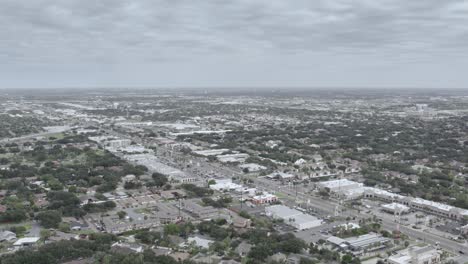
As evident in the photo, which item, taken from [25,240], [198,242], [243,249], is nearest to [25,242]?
[25,240]

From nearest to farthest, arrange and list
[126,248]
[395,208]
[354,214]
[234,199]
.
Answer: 1. [126,248]
2. [354,214]
3. [395,208]
4. [234,199]

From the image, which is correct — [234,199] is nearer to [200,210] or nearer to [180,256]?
[200,210]

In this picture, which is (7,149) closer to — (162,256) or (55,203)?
(55,203)

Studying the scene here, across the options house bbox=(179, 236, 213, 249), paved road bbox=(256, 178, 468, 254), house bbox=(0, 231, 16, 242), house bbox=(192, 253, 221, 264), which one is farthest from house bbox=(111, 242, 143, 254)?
paved road bbox=(256, 178, 468, 254)

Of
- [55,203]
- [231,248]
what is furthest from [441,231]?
[55,203]

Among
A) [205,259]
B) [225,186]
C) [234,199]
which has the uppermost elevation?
[225,186]

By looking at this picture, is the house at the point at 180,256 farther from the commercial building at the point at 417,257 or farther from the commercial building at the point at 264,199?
the commercial building at the point at 264,199

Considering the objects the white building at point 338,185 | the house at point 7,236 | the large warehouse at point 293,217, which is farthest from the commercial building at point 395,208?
the house at point 7,236
